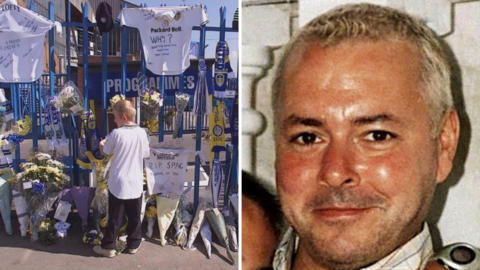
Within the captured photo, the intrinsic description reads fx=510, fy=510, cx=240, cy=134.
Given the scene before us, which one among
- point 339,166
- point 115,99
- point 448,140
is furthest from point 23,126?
point 448,140

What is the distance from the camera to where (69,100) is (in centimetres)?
386

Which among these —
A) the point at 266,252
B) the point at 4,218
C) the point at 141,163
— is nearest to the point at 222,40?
the point at 141,163

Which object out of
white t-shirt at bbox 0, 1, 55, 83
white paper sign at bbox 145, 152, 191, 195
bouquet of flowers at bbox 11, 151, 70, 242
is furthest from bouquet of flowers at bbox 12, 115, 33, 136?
white paper sign at bbox 145, 152, 191, 195

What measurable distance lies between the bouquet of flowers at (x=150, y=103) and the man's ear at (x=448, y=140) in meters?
2.26

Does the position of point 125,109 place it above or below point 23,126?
above

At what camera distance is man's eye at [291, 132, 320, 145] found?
82.9 inches

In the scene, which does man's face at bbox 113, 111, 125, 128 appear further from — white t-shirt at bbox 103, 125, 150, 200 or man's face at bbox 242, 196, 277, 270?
man's face at bbox 242, 196, 277, 270

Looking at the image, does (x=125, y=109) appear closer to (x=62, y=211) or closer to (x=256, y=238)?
(x=62, y=211)

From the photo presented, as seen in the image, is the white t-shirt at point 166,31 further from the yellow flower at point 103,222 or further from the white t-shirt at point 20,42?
the yellow flower at point 103,222

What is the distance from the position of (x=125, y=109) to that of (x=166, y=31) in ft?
2.09

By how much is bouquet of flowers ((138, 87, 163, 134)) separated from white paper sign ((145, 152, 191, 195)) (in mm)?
281

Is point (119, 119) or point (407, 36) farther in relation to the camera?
point (119, 119)

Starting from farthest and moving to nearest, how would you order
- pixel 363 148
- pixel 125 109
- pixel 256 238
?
pixel 125 109
pixel 256 238
pixel 363 148

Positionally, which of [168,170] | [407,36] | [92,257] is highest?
[407,36]
